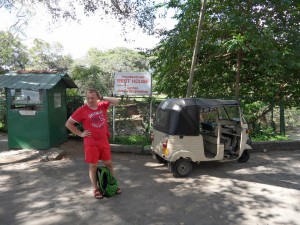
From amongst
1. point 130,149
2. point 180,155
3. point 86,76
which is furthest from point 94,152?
point 86,76

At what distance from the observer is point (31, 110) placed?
7625 mm

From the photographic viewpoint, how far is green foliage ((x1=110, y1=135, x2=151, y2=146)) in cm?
828

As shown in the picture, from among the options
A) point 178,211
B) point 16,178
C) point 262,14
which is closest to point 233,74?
point 262,14

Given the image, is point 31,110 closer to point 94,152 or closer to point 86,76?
point 94,152

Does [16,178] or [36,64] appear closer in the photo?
[16,178]

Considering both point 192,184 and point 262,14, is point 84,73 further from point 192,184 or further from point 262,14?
point 192,184

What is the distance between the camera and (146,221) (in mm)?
4008

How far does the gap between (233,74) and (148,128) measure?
11.5 ft

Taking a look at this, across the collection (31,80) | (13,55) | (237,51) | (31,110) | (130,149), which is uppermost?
(13,55)

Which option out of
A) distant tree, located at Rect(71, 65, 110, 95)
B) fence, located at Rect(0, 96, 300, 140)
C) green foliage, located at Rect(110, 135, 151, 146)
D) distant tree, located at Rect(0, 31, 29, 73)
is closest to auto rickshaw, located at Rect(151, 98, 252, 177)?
green foliage, located at Rect(110, 135, 151, 146)

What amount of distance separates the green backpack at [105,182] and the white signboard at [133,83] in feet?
11.9

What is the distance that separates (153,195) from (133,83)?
3.90m

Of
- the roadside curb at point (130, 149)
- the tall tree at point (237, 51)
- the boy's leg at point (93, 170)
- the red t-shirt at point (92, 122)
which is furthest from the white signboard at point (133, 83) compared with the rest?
the boy's leg at point (93, 170)

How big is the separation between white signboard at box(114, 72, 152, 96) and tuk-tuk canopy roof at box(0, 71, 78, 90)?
154 cm
